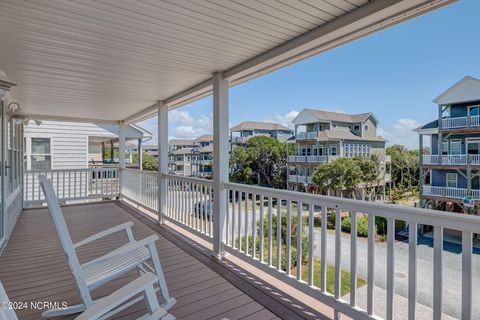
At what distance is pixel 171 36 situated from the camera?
100 inches

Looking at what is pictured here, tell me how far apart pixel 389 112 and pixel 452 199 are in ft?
5.73

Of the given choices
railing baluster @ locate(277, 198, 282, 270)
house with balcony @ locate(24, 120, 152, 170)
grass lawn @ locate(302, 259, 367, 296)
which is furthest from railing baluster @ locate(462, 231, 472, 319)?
house with balcony @ locate(24, 120, 152, 170)

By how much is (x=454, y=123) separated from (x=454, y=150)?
173mm

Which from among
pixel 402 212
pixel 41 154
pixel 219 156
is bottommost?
pixel 402 212

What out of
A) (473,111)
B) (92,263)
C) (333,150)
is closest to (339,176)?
(333,150)

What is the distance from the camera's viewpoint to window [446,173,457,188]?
183cm

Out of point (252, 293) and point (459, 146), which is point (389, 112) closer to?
point (459, 146)

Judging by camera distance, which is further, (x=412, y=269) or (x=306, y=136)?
(x=306, y=136)

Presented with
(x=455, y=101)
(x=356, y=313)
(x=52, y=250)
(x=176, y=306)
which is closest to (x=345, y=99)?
(x=455, y=101)

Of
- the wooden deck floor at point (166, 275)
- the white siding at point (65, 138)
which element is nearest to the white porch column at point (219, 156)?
the wooden deck floor at point (166, 275)

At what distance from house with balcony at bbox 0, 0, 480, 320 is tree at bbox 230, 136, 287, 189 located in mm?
444

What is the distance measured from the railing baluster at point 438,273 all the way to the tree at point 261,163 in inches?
87.3

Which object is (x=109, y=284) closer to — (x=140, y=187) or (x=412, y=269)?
(x=412, y=269)

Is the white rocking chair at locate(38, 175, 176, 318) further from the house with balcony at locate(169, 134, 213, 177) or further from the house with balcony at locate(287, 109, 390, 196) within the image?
the house with balcony at locate(169, 134, 213, 177)
